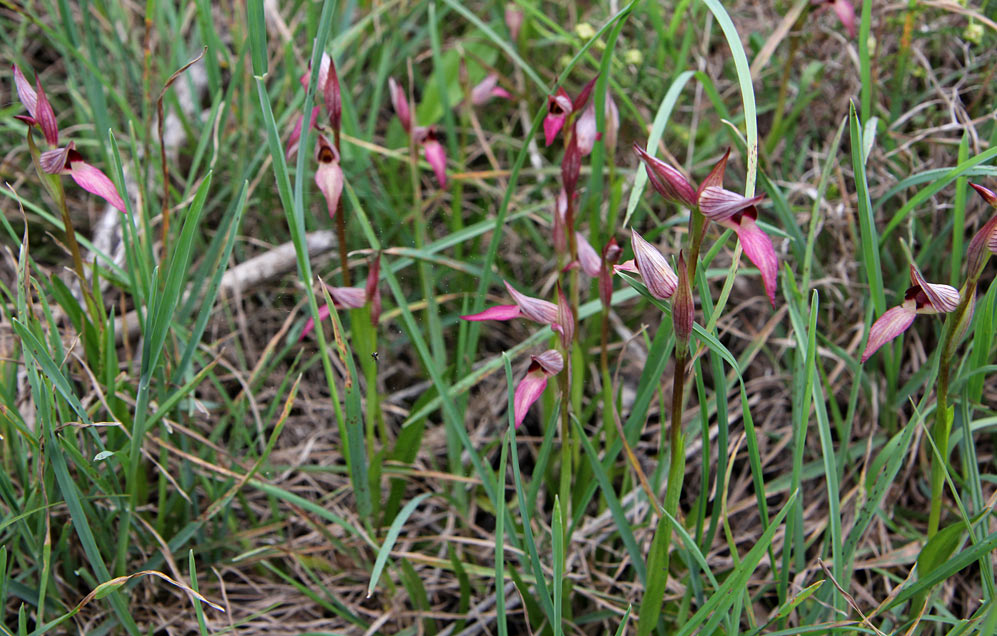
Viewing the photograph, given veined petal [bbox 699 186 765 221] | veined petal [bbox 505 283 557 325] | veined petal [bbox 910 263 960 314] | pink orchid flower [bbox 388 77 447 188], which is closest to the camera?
veined petal [bbox 699 186 765 221]

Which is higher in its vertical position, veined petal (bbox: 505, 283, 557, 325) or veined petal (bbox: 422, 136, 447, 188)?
veined petal (bbox: 422, 136, 447, 188)

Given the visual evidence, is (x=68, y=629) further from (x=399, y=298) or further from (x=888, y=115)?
(x=888, y=115)

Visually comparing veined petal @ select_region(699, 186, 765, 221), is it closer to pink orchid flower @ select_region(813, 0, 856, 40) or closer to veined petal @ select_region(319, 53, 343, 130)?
veined petal @ select_region(319, 53, 343, 130)

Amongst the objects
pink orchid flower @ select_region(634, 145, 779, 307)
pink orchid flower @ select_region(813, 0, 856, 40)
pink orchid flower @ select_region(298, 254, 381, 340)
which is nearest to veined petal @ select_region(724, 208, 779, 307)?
pink orchid flower @ select_region(634, 145, 779, 307)

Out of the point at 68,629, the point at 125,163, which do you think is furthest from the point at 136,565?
the point at 125,163

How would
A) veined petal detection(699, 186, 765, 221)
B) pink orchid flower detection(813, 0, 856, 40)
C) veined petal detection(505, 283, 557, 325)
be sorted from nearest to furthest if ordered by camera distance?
veined petal detection(699, 186, 765, 221), veined petal detection(505, 283, 557, 325), pink orchid flower detection(813, 0, 856, 40)

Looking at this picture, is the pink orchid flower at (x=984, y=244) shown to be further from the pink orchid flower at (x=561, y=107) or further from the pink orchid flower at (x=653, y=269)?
the pink orchid flower at (x=561, y=107)
